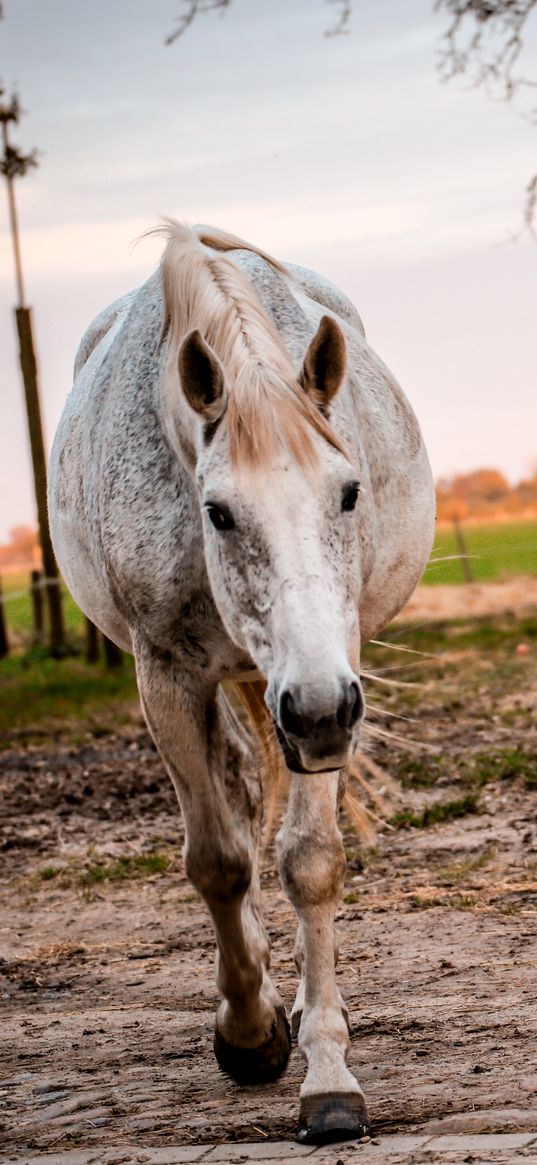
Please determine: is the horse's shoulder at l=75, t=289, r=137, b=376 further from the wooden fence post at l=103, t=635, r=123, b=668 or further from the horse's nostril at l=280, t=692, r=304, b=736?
the wooden fence post at l=103, t=635, r=123, b=668

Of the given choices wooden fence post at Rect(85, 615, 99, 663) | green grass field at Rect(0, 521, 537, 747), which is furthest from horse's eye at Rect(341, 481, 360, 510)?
wooden fence post at Rect(85, 615, 99, 663)

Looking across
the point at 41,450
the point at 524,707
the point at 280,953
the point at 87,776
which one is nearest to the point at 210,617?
the point at 280,953

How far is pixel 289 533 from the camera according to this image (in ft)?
10.1

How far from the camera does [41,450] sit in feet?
49.5

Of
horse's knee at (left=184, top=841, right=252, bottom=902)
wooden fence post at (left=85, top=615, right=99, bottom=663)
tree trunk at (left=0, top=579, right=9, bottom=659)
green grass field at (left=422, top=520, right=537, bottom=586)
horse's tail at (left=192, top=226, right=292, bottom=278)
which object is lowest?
green grass field at (left=422, top=520, right=537, bottom=586)

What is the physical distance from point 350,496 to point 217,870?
4.26 feet

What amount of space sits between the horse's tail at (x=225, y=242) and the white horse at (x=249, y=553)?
0.04 ft

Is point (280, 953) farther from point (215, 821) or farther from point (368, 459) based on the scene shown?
point (368, 459)

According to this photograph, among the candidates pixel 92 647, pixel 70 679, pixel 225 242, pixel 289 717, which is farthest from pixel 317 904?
pixel 92 647

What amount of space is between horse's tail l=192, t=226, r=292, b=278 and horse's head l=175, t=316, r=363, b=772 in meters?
1.01

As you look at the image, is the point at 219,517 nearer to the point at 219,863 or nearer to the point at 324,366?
the point at 324,366

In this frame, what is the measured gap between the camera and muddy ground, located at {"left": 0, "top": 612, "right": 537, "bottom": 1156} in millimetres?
3477

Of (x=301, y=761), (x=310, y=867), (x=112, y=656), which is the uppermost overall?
(x=301, y=761)

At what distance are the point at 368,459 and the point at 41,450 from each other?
1111 centimetres
